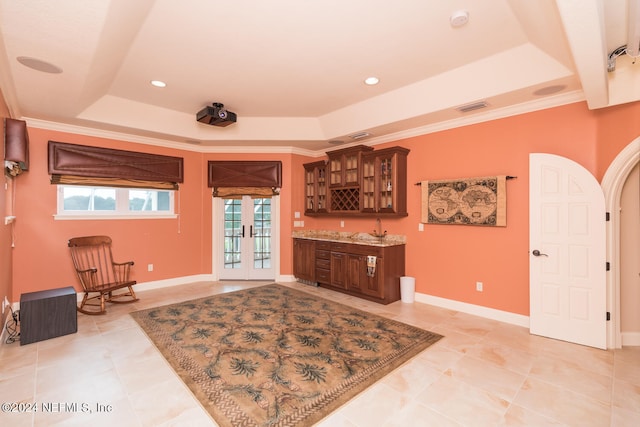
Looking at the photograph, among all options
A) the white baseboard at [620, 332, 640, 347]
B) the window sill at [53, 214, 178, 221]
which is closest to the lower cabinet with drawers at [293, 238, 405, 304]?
the white baseboard at [620, 332, 640, 347]

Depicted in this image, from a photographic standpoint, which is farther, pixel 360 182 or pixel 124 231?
pixel 360 182

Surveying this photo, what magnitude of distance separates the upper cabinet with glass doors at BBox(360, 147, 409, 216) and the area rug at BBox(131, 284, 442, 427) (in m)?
1.73

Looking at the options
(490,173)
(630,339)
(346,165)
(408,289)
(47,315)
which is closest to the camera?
(630,339)

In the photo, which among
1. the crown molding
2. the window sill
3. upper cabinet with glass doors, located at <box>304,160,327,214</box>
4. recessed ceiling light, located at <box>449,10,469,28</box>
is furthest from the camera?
upper cabinet with glass doors, located at <box>304,160,327,214</box>

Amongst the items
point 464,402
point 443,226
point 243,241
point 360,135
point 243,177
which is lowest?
point 464,402

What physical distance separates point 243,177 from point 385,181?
280 cm

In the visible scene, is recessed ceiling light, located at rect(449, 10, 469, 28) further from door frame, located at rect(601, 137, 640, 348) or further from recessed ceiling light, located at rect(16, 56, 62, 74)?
recessed ceiling light, located at rect(16, 56, 62, 74)

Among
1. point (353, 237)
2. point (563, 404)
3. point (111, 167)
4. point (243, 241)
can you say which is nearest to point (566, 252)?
point (563, 404)

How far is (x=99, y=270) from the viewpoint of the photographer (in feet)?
15.8

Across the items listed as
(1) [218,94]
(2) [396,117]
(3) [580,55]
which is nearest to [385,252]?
(2) [396,117]

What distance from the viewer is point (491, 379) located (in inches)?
99.6

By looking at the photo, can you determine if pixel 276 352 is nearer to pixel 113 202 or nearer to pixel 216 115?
pixel 216 115

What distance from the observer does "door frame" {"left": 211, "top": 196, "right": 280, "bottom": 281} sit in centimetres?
602

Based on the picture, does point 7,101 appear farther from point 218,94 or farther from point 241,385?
point 241,385
